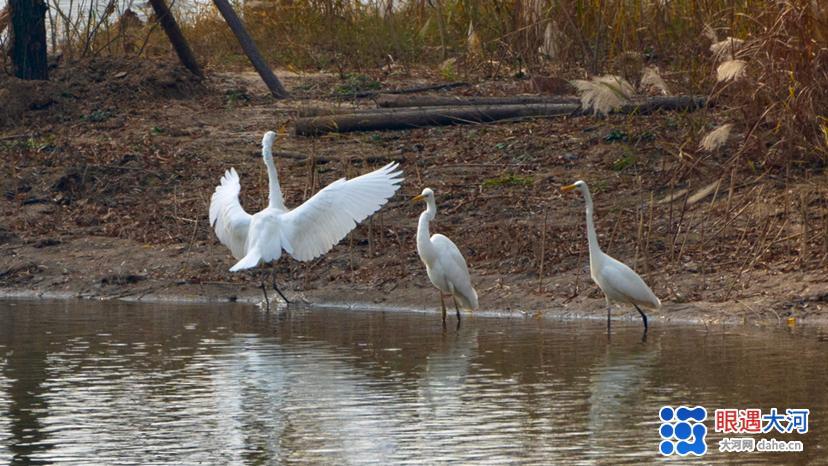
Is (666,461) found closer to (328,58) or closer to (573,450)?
(573,450)

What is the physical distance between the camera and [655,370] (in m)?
8.73

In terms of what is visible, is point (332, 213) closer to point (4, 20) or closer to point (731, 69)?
point (731, 69)

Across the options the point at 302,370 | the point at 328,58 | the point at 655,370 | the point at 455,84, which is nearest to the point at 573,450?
the point at 655,370

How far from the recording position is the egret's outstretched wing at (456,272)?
11.2 m

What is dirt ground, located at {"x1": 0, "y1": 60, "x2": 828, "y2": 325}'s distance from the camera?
38.5ft

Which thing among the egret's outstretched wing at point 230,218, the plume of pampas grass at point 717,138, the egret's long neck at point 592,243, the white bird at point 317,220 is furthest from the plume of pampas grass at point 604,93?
the egret's outstretched wing at point 230,218

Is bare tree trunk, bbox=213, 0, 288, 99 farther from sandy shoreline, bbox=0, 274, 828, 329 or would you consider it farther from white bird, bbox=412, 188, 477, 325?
white bird, bbox=412, 188, 477, 325

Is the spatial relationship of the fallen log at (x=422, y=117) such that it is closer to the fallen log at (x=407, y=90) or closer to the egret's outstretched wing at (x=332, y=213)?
the fallen log at (x=407, y=90)

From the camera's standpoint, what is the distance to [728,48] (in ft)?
41.2

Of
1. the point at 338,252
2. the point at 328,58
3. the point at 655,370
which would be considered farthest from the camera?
the point at 328,58

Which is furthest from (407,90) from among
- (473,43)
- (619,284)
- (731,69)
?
(619,284)

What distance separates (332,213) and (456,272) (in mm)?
1237

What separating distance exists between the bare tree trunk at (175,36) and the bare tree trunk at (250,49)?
627mm

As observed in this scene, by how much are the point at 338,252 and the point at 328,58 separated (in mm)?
6706
